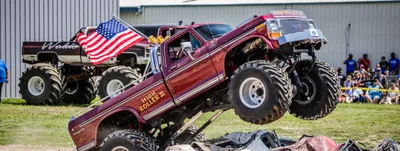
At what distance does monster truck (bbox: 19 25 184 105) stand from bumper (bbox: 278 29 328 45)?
12773mm

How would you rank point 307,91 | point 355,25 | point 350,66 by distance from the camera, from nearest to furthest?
point 307,91, point 350,66, point 355,25

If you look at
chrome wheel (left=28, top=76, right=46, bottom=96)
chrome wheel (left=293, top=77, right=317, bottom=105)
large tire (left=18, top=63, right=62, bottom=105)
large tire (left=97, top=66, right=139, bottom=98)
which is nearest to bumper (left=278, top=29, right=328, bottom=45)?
chrome wheel (left=293, top=77, right=317, bottom=105)

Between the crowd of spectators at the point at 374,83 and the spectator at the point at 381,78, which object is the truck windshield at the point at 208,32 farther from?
the spectator at the point at 381,78

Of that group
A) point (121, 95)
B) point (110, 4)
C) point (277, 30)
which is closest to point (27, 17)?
point (110, 4)

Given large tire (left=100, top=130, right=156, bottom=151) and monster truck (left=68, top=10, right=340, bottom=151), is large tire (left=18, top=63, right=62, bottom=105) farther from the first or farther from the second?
large tire (left=100, top=130, right=156, bottom=151)

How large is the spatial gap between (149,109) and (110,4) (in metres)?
21.1

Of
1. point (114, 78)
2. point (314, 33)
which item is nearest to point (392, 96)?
point (114, 78)

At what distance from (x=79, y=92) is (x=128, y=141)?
47.7 feet

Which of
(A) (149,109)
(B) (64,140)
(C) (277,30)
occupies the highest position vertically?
(C) (277,30)

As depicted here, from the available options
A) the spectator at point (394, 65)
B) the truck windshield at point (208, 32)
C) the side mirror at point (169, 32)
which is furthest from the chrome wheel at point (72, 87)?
the truck windshield at point (208, 32)

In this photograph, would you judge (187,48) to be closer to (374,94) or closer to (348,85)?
(374,94)

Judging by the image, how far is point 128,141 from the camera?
12203 millimetres

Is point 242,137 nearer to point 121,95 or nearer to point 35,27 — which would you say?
point 121,95

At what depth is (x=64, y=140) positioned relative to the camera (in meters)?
18.2
